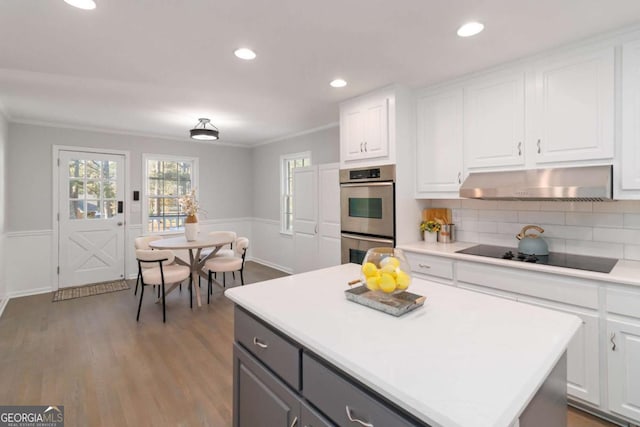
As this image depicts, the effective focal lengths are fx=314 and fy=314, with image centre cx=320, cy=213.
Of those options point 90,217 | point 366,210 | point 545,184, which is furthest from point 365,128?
point 90,217

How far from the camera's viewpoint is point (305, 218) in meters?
4.38

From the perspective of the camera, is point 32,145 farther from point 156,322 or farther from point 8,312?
point 156,322

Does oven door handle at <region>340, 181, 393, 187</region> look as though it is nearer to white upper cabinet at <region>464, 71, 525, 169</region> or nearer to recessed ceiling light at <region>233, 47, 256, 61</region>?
white upper cabinet at <region>464, 71, 525, 169</region>

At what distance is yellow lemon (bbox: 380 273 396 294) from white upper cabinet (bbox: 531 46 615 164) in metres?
1.85

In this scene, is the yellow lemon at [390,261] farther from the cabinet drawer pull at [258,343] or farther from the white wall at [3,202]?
the white wall at [3,202]

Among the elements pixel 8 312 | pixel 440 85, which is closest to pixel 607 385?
pixel 440 85

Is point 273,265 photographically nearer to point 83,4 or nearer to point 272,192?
point 272,192

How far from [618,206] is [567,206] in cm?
29

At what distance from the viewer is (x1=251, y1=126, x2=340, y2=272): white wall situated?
16.8ft

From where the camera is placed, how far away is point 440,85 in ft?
9.65

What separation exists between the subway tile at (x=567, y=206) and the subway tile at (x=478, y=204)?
390 millimetres

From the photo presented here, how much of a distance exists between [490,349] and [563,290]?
1.45 meters

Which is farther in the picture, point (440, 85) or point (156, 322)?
point (156, 322)

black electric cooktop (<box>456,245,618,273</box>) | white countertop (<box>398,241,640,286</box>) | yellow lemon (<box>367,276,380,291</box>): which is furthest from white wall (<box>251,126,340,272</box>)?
yellow lemon (<box>367,276,380,291</box>)
